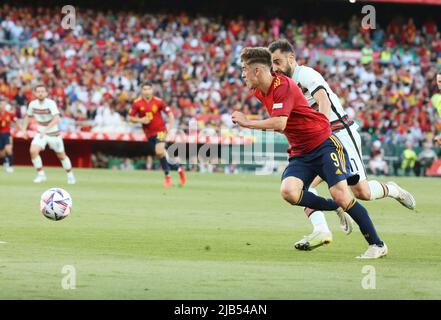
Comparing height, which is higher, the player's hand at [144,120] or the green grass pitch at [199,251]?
the player's hand at [144,120]

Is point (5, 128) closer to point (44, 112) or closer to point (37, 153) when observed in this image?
point (44, 112)

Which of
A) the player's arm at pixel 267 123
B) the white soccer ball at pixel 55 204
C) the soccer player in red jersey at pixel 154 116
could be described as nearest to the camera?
the player's arm at pixel 267 123

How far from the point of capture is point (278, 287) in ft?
25.2

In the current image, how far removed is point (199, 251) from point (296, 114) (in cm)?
182

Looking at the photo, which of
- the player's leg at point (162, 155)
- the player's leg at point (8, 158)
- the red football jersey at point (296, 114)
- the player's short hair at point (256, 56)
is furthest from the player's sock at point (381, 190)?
the player's leg at point (8, 158)

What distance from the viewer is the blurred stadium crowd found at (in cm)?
3597

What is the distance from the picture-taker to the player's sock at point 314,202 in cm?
1028

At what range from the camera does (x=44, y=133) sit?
24.0 metres

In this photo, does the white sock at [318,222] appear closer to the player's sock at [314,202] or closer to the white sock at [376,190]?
the player's sock at [314,202]

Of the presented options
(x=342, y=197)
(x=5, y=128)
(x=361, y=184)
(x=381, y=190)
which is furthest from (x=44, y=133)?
(x=342, y=197)

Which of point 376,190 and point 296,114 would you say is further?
point 376,190

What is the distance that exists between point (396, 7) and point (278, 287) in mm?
39434

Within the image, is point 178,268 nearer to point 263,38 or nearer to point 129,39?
point 129,39

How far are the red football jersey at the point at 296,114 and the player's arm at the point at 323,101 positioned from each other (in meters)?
0.51
